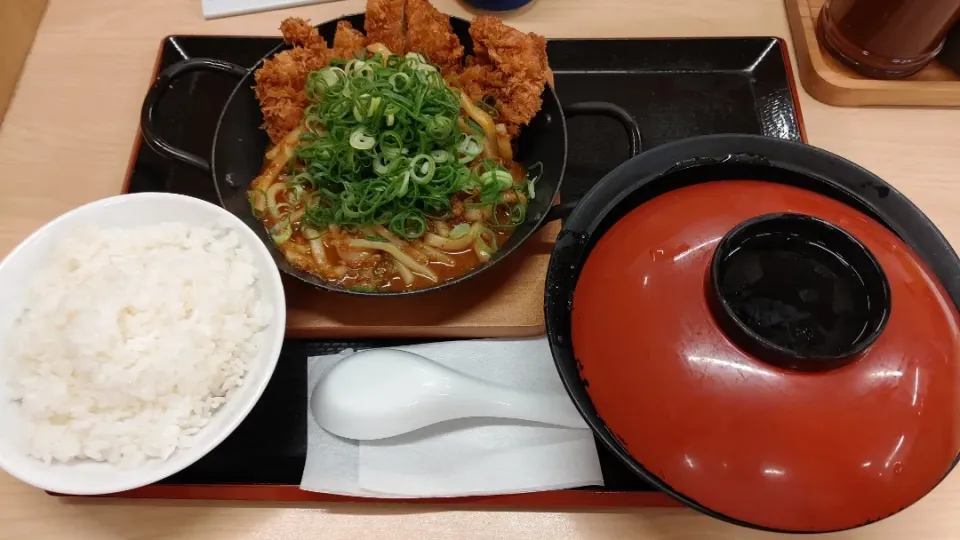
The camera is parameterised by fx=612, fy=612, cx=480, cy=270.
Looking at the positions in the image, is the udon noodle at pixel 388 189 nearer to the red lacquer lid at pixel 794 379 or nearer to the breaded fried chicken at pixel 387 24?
the breaded fried chicken at pixel 387 24

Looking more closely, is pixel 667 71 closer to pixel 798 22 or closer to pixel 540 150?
pixel 798 22

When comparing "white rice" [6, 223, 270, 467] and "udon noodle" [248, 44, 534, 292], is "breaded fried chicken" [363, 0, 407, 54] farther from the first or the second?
"white rice" [6, 223, 270, 467]

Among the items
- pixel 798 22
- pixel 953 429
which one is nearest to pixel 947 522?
pixel 953 429

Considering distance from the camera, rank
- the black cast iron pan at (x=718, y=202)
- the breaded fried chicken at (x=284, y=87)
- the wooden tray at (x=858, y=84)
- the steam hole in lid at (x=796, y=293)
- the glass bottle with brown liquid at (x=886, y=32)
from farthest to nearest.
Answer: the wooden tray at (x=858, y=84) < the glass bottle with brown liquid at (x=886, y=32) < the breaded fried chicken at (x=284, y=87) < the black cast iron pan at (x=718, y=202) < the steam hole in lid at (x=796, y=293)

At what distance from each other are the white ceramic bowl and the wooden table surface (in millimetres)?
239

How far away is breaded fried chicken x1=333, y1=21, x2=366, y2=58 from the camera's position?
172 cm

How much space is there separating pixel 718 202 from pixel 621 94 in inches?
37.2

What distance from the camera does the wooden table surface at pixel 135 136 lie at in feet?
4.51

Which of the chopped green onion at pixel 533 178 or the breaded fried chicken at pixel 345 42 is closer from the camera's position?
the chopped green onion at pixel 533 178

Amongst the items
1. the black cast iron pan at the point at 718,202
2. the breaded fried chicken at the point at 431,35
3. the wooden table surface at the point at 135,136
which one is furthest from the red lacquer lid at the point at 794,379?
the breaded fried chicken at the point at 431,35

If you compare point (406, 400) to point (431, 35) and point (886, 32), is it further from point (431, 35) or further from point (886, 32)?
point (886, 32)

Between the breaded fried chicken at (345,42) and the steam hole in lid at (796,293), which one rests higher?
the steam hole in lid at (796,293)

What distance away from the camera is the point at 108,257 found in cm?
141

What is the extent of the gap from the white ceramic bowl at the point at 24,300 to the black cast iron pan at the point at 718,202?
0.62 meters
